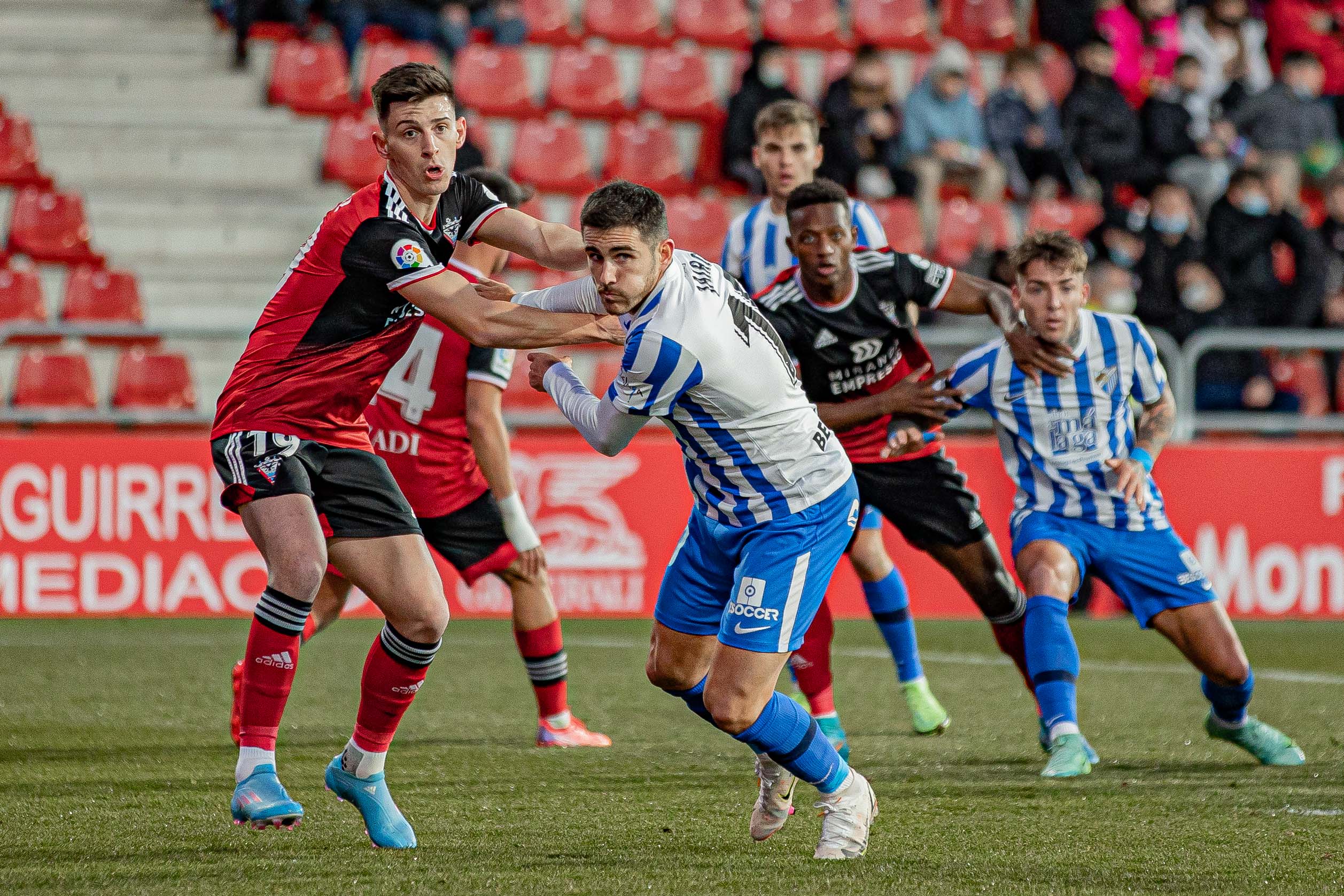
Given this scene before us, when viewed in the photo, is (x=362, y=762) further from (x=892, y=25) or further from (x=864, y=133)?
(x=892, y=25)

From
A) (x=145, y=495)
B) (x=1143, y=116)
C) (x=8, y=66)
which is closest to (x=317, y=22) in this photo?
(x=8, y=66)

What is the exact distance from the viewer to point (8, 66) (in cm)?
1409

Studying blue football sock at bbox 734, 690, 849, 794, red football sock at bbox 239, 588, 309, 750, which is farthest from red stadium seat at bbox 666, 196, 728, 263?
blue football sock at bbox 734, 690, 849, 794

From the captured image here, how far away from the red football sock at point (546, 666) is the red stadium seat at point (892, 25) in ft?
33.8

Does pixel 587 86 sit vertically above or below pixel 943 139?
above

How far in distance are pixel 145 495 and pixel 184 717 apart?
3.27m

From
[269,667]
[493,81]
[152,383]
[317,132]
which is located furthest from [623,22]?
[269,667]

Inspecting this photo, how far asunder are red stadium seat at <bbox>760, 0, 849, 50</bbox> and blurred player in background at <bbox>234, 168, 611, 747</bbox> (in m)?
9.18

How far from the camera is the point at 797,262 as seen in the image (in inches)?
257

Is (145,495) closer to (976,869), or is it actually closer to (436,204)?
(436,204)

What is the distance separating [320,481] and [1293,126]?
12.0 meters

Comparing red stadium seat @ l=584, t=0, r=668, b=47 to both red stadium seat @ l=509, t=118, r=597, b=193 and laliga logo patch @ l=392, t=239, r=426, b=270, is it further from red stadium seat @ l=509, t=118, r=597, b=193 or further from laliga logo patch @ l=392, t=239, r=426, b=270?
laliga logo patch @ l=392, t=239, r=426, b=270

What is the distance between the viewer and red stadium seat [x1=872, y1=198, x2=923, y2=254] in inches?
500

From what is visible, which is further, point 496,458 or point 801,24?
point 801,24
